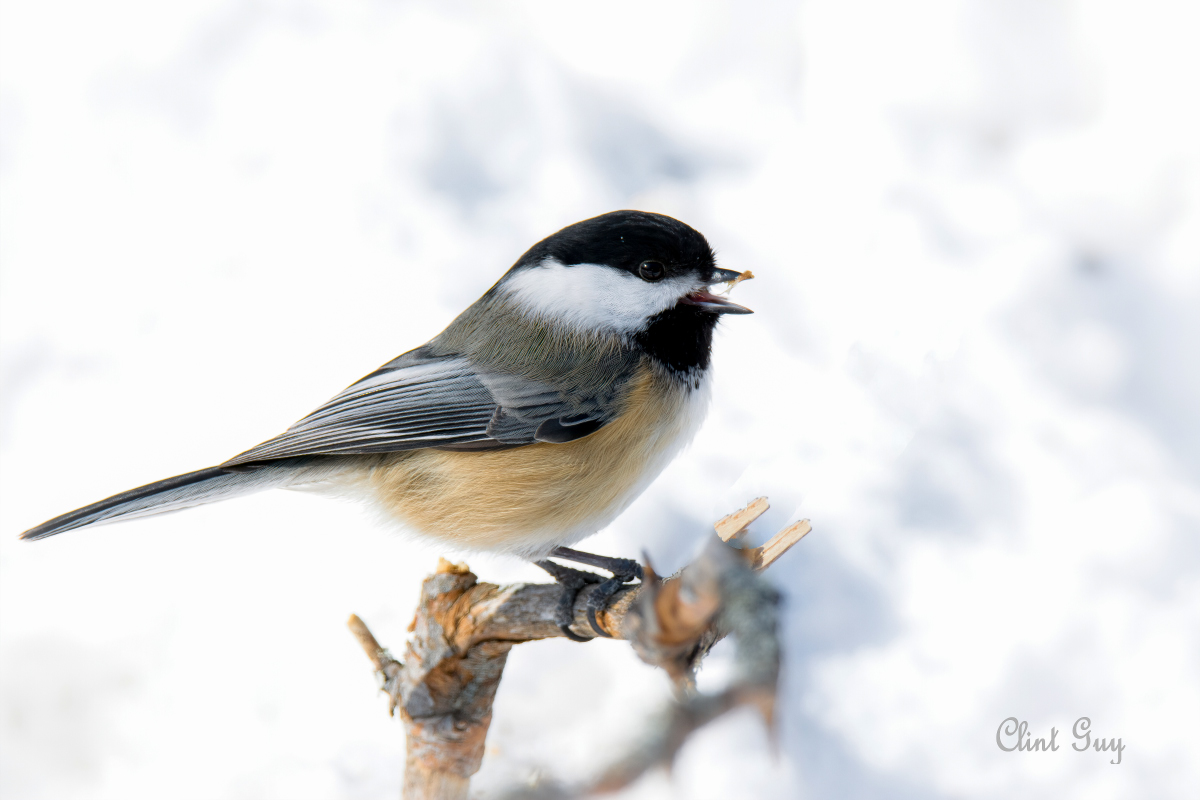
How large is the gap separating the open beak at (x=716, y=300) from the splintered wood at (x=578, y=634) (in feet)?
1.16

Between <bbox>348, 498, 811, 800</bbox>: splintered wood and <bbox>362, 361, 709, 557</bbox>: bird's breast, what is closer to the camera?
<bbox>348, 498, 811, 800</bbox>: splintered wood

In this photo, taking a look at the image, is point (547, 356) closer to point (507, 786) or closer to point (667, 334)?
point (667, 334)

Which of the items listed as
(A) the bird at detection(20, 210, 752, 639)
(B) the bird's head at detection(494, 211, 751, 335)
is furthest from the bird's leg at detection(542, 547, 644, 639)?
(B) the bird's head at detection(494, 211, 751, 335)

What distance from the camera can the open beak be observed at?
1487mm

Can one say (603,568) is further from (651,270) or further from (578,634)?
(651,270)

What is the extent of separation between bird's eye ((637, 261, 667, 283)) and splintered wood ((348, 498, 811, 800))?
440 mm

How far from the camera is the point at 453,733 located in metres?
1.54

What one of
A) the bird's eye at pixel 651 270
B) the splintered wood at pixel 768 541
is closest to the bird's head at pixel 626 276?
the bird's eye at pixel 651 270

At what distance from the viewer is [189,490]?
1.50 meters

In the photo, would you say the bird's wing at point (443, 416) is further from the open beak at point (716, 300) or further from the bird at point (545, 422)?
the open beak at point (716, 300)

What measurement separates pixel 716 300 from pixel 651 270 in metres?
0.13

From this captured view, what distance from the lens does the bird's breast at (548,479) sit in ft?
4.67

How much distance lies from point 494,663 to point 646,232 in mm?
819

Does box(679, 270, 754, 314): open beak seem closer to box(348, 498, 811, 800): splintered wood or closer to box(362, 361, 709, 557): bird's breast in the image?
box(362, 361, 709, 557): bird's breast
